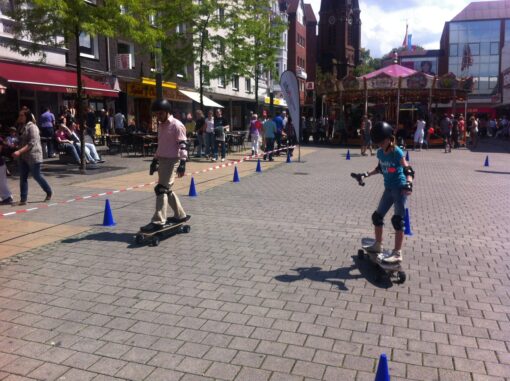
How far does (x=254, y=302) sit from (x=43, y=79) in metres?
14.6

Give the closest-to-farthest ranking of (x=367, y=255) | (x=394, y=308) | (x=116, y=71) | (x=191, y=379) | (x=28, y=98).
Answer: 1. (x=191, y=379)
2. (x=394, y=308)
3. (x=367, y=255)
4. (x=28, y=98)
5. (x=116, y=71)

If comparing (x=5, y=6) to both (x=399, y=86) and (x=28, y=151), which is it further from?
(x=399, y=86)

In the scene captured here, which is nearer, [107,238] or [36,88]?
[107,238]

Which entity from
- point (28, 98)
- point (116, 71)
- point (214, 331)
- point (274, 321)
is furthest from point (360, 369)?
point (116, 71)

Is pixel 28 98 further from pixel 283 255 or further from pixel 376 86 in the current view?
pixel 376 86

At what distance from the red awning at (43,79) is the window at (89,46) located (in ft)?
9.11

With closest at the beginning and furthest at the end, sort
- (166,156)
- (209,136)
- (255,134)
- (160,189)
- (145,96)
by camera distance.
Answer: (160,189), (166,156), (209,136), (255,134), (145,96)

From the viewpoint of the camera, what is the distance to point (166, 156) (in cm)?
669

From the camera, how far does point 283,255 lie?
6004 mm

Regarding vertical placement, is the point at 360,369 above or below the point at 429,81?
below

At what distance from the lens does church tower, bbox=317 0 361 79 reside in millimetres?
67875

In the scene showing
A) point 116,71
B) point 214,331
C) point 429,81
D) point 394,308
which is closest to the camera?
point 214,331

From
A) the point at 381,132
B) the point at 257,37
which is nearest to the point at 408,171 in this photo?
the point at 381,132

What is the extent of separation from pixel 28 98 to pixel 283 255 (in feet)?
52.3
